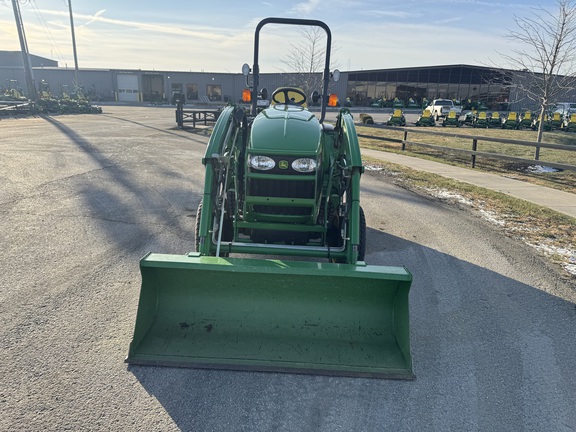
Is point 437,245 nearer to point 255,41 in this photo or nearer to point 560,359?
point 560,359

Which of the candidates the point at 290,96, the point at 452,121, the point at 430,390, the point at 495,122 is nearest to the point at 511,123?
the point at 495,122

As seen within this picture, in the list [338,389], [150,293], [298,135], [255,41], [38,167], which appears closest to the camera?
[338,389]

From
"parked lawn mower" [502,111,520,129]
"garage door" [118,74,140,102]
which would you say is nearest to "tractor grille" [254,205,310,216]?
"parked lawn mower" [502,111,520,129]

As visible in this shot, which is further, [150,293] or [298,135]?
[298,135]

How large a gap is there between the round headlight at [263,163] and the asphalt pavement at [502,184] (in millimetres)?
6187

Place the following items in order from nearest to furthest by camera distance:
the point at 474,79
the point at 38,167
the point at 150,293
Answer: the point at 150,293 → the point at 38,167 → the point at 474,79

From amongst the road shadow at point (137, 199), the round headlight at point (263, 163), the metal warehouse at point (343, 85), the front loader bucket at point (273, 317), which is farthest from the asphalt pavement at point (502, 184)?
the metal warehouse at point (343, 85)

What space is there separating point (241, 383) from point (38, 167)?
31.0 feet

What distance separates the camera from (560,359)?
343 cm

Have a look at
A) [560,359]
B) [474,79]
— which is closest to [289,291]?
[560,359]

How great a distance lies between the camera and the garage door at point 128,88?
190 feet

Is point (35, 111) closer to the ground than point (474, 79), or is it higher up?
closer to the ground

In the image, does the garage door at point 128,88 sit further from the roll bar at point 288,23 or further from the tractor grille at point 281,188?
the tractor grille at point 281,188

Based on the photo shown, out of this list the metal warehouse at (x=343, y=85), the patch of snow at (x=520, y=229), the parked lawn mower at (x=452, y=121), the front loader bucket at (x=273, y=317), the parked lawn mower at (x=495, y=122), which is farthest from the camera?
the metal warehouse at (x=343, y=85)
